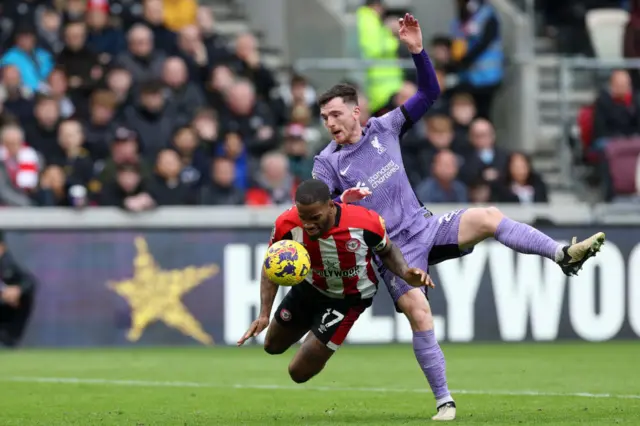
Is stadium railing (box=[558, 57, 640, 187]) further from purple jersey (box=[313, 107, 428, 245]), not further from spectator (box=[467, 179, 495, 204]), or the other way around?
purple jersey (box=[313, 107, 428, 245])

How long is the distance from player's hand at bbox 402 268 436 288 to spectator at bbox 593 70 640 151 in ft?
34.3

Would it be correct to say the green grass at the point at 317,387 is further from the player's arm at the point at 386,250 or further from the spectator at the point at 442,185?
the spectator at the point at 442,185

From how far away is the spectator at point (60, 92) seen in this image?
18844 mm

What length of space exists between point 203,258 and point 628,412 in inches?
324

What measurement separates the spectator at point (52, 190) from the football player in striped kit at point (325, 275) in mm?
7022

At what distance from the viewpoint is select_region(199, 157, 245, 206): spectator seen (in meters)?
18.4

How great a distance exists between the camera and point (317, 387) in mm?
13359

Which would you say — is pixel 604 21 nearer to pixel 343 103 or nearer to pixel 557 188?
pixel 557 188

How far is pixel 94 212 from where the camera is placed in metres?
17.8

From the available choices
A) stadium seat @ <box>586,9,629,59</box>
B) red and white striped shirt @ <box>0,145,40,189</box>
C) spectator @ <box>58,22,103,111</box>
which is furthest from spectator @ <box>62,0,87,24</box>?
stadium seat @ <box>586,9,629,59</box>

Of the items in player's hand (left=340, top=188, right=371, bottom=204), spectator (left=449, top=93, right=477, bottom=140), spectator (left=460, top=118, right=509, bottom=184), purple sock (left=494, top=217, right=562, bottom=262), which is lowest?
spectator (left=460, top=118, right=509, bottom=184)

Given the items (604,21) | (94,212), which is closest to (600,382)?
(94,212)

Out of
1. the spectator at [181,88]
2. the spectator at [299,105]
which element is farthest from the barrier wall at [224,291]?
the spectator at [299,105]

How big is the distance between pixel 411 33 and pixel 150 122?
340 inches
